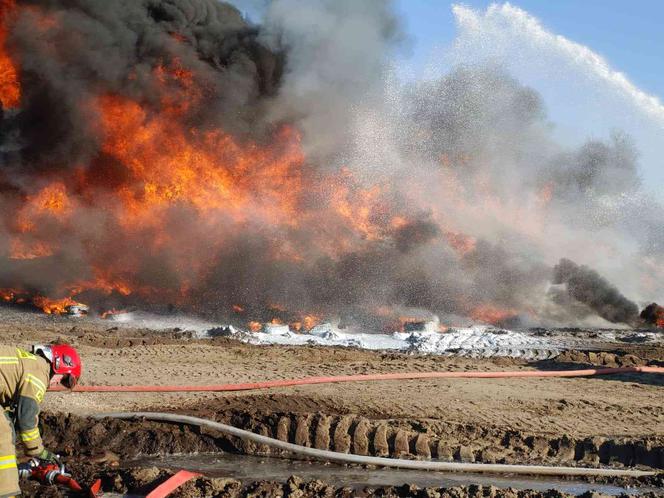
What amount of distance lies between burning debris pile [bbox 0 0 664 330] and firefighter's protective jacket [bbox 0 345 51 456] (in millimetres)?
12314

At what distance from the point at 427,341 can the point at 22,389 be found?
434 inches

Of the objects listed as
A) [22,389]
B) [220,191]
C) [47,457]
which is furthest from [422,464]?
[220,191]

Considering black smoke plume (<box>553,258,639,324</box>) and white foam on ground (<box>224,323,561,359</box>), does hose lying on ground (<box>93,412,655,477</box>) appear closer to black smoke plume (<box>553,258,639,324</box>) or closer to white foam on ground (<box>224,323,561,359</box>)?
white foam on ground (<box>224,323,561,359</box>)

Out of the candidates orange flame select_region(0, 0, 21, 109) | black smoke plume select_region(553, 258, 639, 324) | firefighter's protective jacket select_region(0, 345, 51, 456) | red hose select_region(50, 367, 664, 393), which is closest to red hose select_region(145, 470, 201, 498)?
firefighter's protective jacket select_region(0, 345, 51, 456)

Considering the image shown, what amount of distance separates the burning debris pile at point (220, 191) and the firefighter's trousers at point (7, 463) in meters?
12.6

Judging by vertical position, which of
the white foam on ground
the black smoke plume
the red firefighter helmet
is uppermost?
the black smoke plume

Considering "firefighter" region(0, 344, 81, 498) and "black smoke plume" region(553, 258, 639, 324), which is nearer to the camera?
"firefighter" region(0, 344, 81, 498)

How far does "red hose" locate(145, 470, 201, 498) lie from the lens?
231 inches

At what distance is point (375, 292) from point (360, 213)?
9.11 ft

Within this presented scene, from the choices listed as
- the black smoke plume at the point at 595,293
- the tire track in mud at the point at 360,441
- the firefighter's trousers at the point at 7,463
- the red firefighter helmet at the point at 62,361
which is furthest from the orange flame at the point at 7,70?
the black smoke plume at the point at 595,293

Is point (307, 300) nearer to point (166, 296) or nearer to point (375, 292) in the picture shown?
point (375, 292)

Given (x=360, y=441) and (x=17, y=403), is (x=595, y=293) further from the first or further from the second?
(x=17, y=403)

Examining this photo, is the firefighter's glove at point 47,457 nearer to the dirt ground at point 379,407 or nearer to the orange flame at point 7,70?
the dirt ground at point 379,407

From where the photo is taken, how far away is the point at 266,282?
1811 cm
